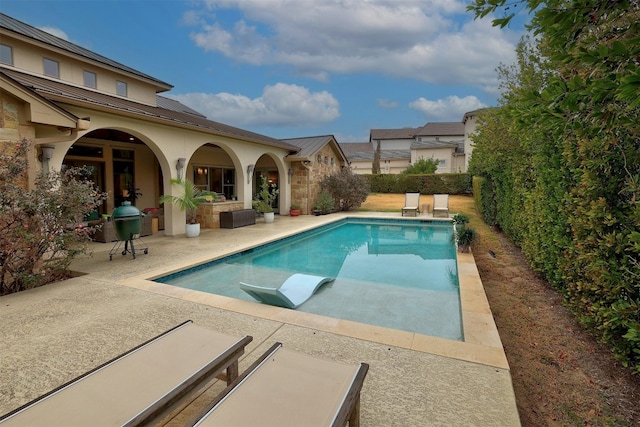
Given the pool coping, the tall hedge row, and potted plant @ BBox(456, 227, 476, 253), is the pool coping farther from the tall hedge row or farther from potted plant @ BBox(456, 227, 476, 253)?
potted plant @ BBox(456, 227, 476, 253)

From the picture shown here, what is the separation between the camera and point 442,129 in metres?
56.2

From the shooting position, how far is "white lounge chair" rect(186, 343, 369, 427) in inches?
77.7

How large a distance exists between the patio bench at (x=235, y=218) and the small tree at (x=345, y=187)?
256 inches

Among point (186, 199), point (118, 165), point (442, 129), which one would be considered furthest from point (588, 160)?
point (442, 129)

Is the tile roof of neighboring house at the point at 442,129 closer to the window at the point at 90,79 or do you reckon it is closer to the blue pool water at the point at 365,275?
the blue pool water at the point at 365,275

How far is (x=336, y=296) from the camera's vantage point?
6.23m

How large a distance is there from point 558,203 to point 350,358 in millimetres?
4148

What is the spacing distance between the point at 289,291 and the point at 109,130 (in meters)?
11.1

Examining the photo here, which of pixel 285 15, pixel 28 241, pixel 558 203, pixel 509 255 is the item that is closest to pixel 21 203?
pixel 28 241

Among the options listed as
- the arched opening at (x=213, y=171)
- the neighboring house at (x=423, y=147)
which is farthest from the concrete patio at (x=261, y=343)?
the neighboring house at (x=423, y=147)

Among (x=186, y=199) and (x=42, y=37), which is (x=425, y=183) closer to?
(x=186, y=199)

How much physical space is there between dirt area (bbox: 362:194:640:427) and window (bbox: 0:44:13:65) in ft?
46.6

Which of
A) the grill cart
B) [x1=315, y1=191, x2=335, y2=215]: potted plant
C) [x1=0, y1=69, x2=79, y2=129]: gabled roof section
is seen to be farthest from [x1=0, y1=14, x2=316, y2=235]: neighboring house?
the grill cart

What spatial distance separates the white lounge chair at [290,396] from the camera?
1973 mm
